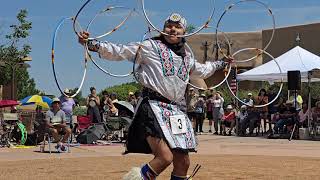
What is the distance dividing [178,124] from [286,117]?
1389 cm

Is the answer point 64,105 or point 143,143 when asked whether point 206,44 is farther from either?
point 143,143

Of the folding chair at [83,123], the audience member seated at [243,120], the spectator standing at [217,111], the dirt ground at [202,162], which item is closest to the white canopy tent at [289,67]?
the audience member seated at [243,120]

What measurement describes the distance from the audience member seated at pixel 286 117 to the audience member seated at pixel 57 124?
758 centimetres

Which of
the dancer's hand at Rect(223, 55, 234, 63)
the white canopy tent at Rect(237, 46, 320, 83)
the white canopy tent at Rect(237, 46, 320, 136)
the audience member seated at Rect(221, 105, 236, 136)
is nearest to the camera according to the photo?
the dancer's hand at Rect(223, 55, 234, 63)

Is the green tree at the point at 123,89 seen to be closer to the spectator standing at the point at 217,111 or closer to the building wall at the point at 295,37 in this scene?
the building wall at the point at 295,37

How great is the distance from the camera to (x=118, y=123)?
16.6 meters

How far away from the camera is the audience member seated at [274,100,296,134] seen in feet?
62.8

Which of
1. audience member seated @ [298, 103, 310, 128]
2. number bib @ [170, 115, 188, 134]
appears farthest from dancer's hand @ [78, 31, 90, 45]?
audience member seated @ [298, 103, 310, 128]

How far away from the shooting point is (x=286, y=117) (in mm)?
19266

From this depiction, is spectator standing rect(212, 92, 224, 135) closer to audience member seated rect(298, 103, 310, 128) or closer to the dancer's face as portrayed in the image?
audience member seated rect(298, 103, 310, 128)

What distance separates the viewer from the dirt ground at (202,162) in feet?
31.2

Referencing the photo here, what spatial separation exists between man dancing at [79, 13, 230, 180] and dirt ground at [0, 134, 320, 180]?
10.3 feet

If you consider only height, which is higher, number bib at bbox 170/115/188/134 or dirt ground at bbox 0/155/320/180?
number bib at bbox 170/115/188/134

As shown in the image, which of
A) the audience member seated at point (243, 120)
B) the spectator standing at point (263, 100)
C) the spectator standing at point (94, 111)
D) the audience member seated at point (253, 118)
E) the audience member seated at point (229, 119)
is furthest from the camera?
the audience member seated at point (229, 119)
